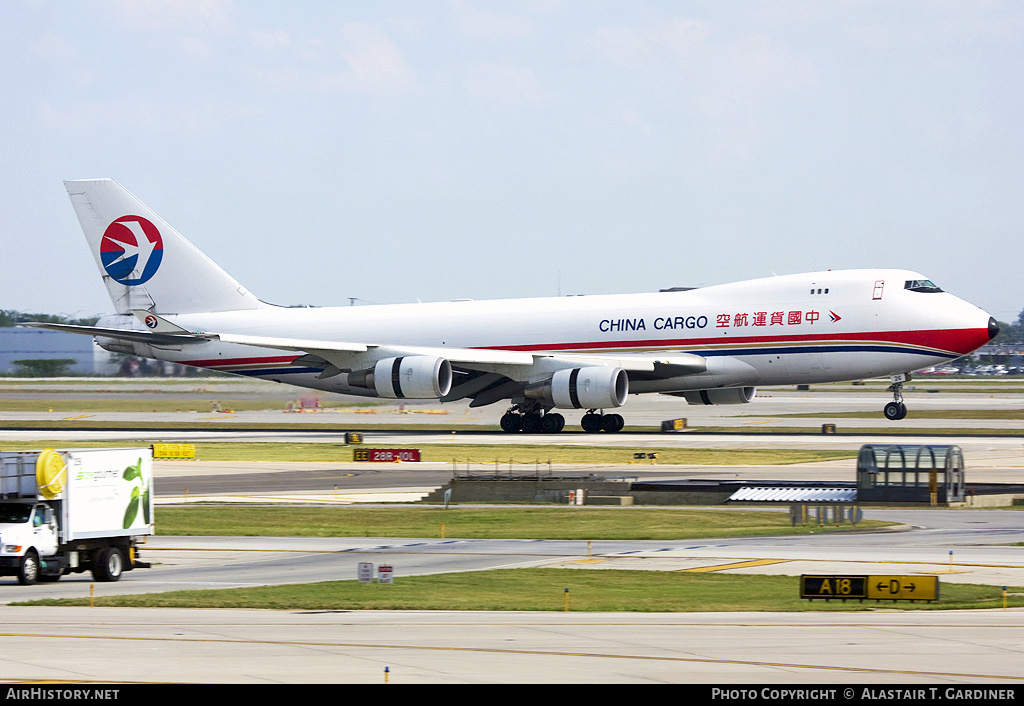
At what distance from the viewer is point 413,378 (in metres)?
59.9

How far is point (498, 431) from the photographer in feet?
222

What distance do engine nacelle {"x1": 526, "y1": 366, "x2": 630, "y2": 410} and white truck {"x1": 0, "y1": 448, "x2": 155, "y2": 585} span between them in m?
33.4

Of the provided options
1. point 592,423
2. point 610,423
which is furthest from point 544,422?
point 610,423

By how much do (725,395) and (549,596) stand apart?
41.3m

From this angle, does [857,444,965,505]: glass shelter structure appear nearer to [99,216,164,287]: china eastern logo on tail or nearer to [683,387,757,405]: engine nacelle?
[683,387,757,405]: engine nacelle

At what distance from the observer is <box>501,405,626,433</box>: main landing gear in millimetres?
63875

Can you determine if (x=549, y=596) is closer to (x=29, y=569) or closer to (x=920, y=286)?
(x=29, y=569)

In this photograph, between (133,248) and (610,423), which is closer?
(610,423)

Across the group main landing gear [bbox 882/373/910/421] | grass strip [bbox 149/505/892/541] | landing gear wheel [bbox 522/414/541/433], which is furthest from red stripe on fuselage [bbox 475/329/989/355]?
grass strip [bbox 149/505/892/541]

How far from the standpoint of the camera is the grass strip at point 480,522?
33.1 meters

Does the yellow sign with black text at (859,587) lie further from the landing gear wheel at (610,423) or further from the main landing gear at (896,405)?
the landing gear wheel at (610,423)

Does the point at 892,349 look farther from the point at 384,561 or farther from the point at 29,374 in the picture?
the point at 29,374

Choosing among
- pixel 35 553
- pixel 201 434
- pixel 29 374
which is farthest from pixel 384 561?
pixel 29 374

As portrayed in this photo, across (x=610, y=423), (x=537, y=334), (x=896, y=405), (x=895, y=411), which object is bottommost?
(x=610, y=423)
